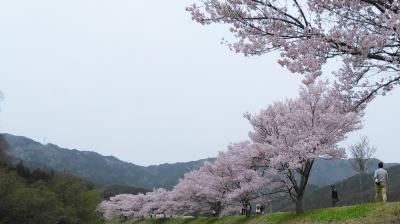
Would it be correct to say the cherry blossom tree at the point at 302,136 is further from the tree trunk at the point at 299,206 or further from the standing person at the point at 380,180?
the standing person at the point at 380,180

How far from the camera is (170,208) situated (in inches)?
2623

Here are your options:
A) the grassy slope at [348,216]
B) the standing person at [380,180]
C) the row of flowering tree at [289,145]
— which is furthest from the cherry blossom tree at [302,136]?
the standing person at [380,180]

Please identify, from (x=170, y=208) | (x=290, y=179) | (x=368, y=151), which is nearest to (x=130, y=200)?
(x=170, y=208)

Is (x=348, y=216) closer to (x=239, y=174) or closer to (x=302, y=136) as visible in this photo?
(x=302, y=136)

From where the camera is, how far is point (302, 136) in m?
30.9

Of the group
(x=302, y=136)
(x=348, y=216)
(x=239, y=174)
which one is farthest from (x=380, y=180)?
(x=239, y=174)

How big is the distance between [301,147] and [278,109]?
18.1 ft

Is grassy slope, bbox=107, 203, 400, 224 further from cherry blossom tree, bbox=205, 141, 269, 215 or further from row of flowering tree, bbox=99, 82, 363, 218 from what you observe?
cherry blossom tree, bbox=205, 141, 269, 215

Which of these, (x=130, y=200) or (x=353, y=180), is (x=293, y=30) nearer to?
(x=130, y=200)

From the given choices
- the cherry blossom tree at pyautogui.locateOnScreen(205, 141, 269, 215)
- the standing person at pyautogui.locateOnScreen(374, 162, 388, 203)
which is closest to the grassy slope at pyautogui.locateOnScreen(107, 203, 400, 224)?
the standing person at pyautogui.locateOnScreen(374, 162, 388, 203)

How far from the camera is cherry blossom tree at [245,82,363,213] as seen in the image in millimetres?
30047

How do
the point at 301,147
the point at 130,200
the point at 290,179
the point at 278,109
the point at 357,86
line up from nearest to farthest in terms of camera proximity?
1. the point at 357,86
2. the point at 301,147
3. the point at 290,179
4. the point at 278,109
5. the point at 130,200

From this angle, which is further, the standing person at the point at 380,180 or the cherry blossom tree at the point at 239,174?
the cherry blossom tree at the point at 239,174

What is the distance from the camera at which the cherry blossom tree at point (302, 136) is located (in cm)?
3005
